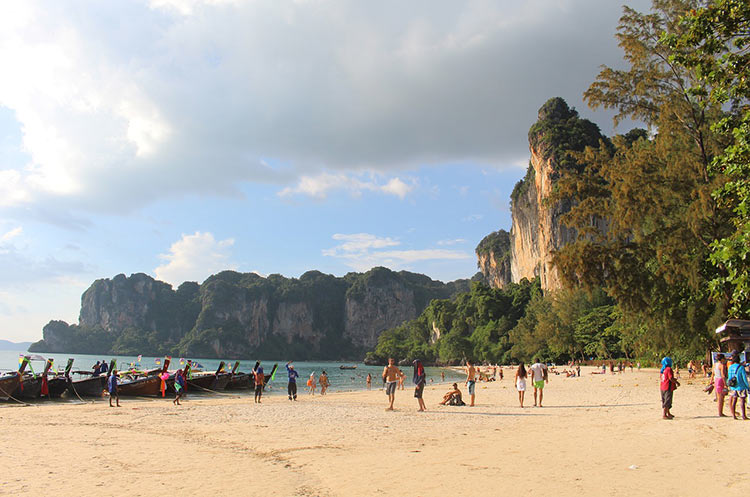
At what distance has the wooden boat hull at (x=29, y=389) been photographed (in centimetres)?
2445

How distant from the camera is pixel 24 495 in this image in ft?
19.4

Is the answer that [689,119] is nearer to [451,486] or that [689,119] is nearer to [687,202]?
[687,202]

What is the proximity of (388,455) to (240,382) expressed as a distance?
2844cm

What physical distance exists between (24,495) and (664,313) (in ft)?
64.5

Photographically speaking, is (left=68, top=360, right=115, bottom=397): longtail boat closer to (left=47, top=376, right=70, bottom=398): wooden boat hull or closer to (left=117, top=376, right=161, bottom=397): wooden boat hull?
(left=47, top=376, right=70, bottom=398): wooden boat hull

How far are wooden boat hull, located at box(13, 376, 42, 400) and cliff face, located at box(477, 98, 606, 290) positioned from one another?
6856cm

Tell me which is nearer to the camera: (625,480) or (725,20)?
(625,480)

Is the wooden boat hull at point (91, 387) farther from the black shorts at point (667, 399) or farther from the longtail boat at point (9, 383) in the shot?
the black shorts at point (667, 399)

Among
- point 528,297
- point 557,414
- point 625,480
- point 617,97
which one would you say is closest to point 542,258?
point 528,297

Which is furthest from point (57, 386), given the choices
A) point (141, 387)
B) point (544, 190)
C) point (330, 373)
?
point (544, 190)

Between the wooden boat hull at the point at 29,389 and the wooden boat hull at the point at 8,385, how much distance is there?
450 mm

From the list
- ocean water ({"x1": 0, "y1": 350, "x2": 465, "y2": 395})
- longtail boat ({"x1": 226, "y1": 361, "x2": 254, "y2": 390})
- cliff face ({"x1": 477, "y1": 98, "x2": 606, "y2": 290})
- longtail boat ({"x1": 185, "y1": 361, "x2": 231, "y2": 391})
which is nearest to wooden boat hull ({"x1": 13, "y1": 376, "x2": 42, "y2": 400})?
ocean water ({"x1": 0, "y1": 350, "x2": 465, "y2": 395})

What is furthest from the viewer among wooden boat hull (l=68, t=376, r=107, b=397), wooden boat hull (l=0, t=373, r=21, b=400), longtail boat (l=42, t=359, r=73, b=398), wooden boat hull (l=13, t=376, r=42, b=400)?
wooden boat hull (l=68, t=376, r=107, b=397)

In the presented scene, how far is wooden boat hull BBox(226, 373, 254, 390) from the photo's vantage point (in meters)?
33.3
